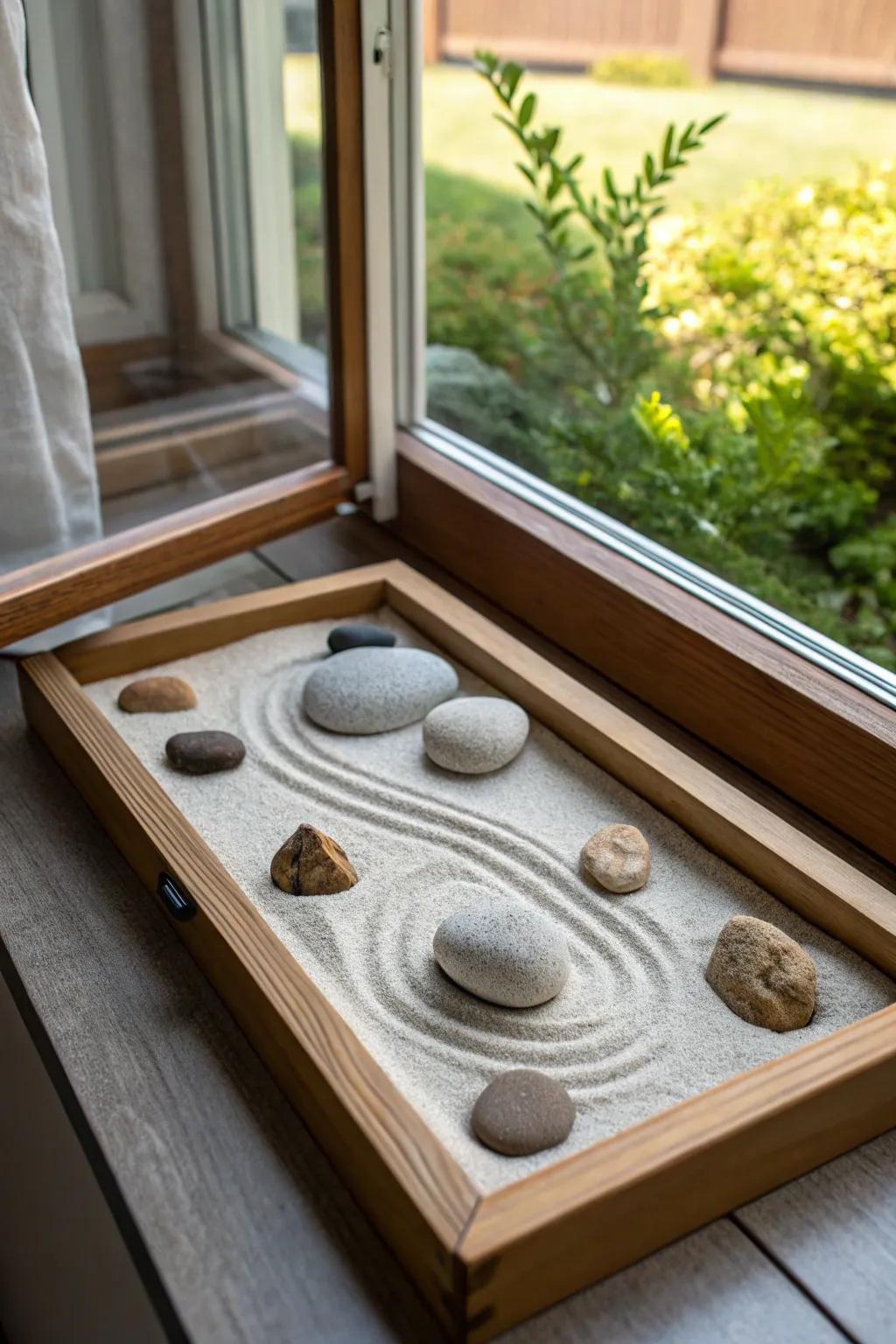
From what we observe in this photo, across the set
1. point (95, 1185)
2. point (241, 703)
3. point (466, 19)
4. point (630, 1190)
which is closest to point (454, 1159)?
point (630, 1190)

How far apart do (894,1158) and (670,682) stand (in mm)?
457

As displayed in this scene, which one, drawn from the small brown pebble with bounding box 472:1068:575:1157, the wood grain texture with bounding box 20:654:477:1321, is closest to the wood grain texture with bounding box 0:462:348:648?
the wood grain texture with bounding box 20:654:477:1321

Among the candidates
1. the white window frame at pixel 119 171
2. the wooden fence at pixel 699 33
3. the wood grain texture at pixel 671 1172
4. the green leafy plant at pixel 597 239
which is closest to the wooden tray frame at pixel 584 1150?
the wood grain texture at pixel 671 1172

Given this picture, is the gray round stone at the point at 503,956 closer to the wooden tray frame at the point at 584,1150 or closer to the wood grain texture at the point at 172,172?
the wooden tray frame at the point at 584,1150

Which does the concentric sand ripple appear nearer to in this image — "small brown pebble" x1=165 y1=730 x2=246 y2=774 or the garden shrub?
"small brown pebble" x1=165 y1=730 x2=246 y2=774

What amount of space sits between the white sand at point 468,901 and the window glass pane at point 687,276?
355mm

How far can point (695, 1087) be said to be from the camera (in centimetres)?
69

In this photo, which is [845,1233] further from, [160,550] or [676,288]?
[676,288]

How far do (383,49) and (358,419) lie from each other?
35 centimetres

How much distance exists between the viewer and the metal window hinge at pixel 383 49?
112 centimetres

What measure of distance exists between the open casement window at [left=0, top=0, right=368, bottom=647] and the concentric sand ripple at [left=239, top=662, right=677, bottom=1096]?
270 mm

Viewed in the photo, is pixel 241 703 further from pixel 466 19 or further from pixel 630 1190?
pixel 466 19

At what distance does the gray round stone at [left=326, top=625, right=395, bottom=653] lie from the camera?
1115mm

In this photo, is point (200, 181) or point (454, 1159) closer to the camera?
point (454, 1159)
